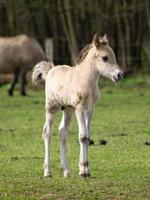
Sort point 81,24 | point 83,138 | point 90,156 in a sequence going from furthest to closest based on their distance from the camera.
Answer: point 81,24, point 90,156, point 83,138

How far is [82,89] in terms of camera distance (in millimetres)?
10672

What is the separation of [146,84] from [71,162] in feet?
61.3

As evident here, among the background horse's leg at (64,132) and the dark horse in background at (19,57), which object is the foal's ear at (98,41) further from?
the dark horse in background at (19,57)

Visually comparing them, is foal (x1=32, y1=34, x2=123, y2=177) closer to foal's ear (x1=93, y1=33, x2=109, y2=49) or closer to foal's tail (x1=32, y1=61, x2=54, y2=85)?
foal's ear (x1=93, y1=33, x2=109, y2=49)

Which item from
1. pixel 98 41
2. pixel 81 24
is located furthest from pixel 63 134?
pixel 81 24

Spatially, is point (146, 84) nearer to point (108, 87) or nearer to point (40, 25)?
point (108, 87)

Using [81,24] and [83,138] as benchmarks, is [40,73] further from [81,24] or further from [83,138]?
[81,24]

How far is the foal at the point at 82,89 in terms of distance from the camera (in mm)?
10633

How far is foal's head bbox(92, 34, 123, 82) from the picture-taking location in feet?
34.9

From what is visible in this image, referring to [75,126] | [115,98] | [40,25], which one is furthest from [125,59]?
[75,126]

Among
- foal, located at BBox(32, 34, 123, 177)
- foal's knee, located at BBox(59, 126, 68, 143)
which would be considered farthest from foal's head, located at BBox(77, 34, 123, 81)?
foal's knee, located at BBox(59, 126, 68, 143)

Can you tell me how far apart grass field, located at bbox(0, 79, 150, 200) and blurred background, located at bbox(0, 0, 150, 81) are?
10.2m

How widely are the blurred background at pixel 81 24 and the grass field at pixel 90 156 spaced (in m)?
10.2

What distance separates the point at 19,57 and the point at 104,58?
57.5 ft
